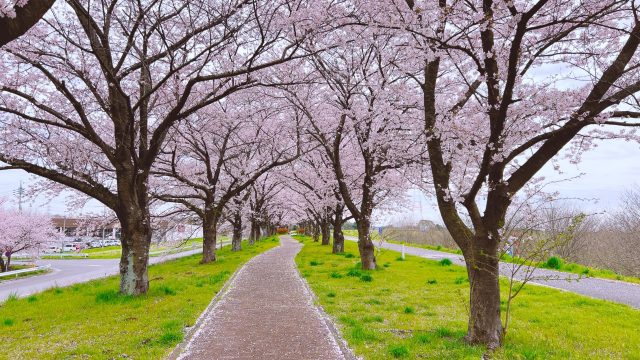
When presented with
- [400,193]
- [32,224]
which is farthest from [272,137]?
[32,224]

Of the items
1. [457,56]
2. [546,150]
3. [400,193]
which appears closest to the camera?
[546,150]

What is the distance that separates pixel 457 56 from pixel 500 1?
4155mm

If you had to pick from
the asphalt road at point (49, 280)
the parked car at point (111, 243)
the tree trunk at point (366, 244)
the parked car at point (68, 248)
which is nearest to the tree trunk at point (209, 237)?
the asphalt road at point (49, 280)

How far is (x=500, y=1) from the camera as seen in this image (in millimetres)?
5422

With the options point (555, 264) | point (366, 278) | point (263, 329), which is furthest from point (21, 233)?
point (555, 264)

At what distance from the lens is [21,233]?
134ft

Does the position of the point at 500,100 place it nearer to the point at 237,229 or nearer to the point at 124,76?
the point at 124,76

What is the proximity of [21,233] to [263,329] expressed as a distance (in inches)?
1735

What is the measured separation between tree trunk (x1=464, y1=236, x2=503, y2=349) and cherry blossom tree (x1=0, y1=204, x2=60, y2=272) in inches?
1687

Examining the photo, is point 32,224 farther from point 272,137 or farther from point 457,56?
point 457,56

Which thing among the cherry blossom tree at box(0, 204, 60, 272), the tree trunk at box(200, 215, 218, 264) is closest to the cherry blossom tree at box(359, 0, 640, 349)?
the tree trunk at box(200, 215, 218, 264)

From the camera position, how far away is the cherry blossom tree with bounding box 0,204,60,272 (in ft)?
122

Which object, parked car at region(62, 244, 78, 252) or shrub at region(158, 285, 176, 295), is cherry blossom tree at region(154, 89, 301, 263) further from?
parked car at region(62, 244, 78, 252)

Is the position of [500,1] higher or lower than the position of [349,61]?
lower
